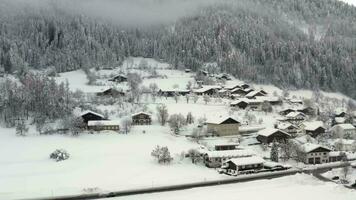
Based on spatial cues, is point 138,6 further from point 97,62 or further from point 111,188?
point 111,188

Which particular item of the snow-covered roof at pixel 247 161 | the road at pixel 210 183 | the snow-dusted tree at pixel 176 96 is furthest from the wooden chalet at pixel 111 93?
the road at pixel 210 183

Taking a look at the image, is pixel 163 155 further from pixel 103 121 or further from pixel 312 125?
pixel 312 125

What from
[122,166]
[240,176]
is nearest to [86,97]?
[122,166]

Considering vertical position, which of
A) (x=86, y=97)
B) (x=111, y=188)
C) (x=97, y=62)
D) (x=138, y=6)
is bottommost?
(x=111, y=188)

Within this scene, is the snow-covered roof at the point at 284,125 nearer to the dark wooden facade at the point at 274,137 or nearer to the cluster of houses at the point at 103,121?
the dark wooden facade at the point at 274,137

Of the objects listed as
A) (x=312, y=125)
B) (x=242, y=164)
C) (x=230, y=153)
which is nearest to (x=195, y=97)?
(x=312, y=125)
